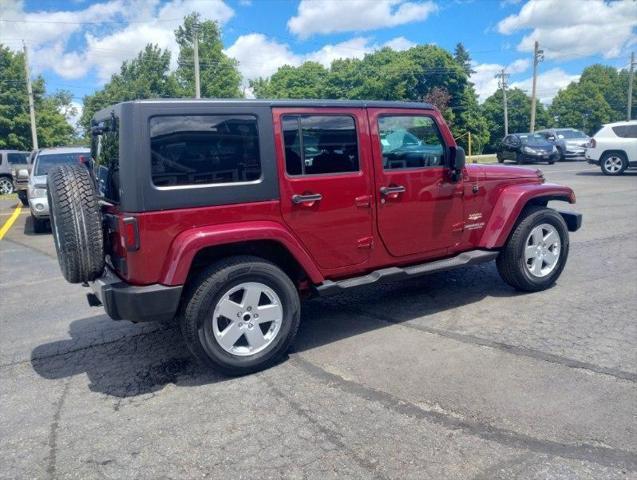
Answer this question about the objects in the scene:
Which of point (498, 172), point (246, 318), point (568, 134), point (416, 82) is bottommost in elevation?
point (246, 318)

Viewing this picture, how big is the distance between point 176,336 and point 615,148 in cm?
1777

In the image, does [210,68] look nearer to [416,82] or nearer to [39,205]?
[416,82]

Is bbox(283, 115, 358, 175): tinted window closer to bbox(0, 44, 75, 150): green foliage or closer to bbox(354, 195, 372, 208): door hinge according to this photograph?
bbox(354, 195, 372, 208): door hinge

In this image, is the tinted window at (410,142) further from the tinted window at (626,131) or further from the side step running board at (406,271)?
the tinted window at (626,131)

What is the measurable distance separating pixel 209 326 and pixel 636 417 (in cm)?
272

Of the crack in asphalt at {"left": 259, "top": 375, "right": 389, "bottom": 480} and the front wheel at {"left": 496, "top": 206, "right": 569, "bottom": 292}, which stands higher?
the front wheel at {"left": 496, "top": 206, "right": 569, "bottom": 292}

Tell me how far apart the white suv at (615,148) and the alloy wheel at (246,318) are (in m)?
17.7

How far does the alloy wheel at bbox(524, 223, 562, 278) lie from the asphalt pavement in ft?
0.87

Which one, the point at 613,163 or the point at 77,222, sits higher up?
the point at 77,222

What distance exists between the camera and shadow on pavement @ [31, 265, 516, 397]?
3.94 m

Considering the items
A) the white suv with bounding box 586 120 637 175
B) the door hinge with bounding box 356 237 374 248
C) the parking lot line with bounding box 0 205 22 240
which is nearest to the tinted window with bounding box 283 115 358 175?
the door hinge with bounding box 356 237 374 248

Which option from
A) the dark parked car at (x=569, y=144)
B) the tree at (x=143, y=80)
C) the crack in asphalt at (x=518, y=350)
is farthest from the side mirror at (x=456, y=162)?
the tree at (x=143, y=80)

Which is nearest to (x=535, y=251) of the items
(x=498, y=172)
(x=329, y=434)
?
(x=498, y=172)

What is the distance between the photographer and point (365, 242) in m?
4.46
